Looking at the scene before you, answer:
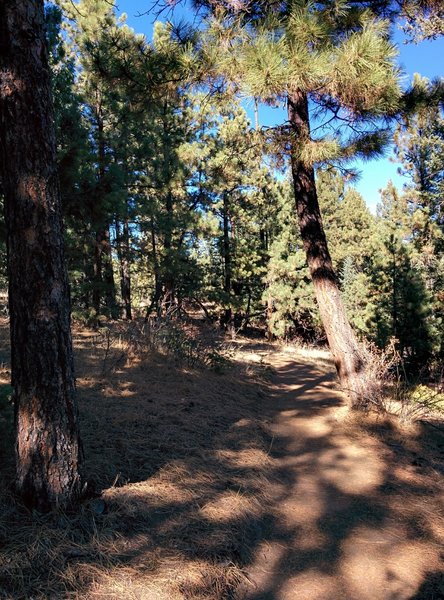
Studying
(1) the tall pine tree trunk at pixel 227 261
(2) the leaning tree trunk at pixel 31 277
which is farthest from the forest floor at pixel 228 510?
(1) the tall pine tree trunk at pixel 227 261

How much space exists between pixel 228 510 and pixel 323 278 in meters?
3.58

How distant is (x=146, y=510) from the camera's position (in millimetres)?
2828

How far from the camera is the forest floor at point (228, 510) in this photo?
7.43 feet

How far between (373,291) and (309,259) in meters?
15.1

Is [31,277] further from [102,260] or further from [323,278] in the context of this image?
[102,260]

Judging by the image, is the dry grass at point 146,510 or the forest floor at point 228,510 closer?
the dry grass at point 146,510

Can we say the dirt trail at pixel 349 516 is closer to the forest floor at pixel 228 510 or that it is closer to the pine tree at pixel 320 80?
the forest floor at pixel 228 510

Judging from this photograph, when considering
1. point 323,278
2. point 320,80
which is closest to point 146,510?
point 323,278

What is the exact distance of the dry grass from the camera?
2.15 meters

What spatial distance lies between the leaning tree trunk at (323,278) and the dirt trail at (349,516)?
600mm

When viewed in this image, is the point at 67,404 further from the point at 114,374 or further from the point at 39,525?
the point at 114,374

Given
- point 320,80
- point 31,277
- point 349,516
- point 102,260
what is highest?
point 320,80

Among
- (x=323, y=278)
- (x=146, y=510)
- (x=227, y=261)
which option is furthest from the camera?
(x=227, y=261)

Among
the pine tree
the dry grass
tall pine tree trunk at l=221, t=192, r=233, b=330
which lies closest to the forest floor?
the dry grass
